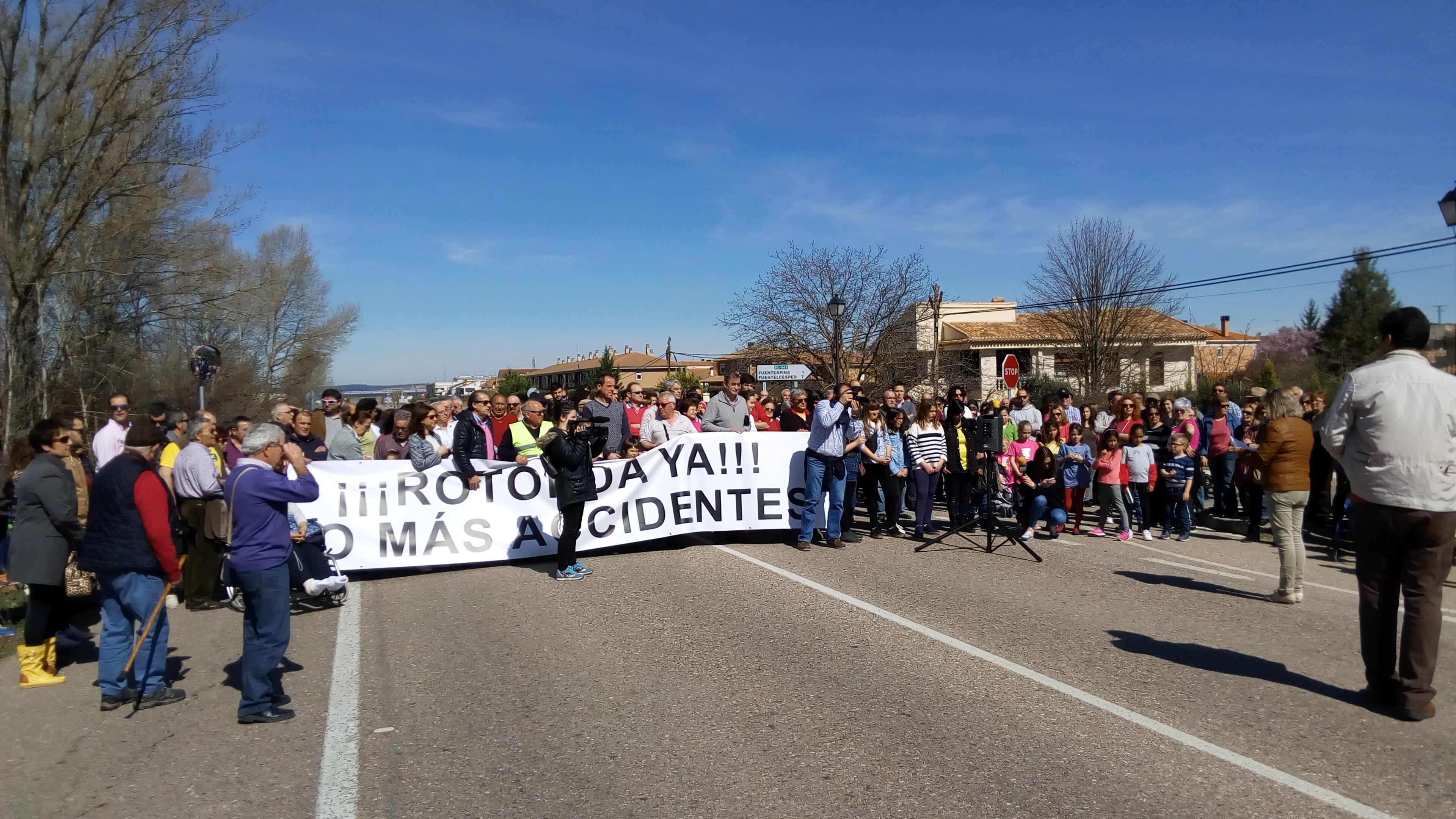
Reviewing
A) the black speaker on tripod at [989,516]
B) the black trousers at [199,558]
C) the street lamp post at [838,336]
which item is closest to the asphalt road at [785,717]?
the black trousers at [199,558]

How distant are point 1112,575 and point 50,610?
9180 mm

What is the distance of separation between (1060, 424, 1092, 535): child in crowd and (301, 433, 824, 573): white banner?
140 inches

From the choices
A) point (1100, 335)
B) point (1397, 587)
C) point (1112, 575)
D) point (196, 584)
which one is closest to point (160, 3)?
point (196, 584)

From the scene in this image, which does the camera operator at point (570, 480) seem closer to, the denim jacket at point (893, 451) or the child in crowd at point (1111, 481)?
the denim jacket at point (893, 451)

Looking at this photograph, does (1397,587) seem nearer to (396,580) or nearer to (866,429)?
(866,429)

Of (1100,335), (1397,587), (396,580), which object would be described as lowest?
(396,580)

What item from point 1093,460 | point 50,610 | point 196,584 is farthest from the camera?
point 1093,460

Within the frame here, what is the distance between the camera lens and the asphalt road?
4.25 m

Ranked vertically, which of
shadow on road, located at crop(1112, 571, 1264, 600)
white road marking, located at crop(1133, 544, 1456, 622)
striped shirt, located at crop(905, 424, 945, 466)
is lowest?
white road marking, located at crop(1133, 544, 1456, 622)

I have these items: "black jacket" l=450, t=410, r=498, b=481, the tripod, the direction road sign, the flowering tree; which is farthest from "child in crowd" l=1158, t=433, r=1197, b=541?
the flowering tree

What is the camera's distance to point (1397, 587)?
5293mm

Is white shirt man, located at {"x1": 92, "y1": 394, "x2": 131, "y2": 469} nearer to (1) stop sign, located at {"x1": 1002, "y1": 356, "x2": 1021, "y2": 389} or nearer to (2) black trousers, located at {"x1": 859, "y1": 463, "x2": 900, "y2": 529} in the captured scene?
(2) black trousers, located at {"x1": 859, "y1": 463, "x2": 900, "y2": 529}

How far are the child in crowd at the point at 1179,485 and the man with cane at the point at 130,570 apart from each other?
1128 cm

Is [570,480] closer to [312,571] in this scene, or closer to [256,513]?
[312,571]
